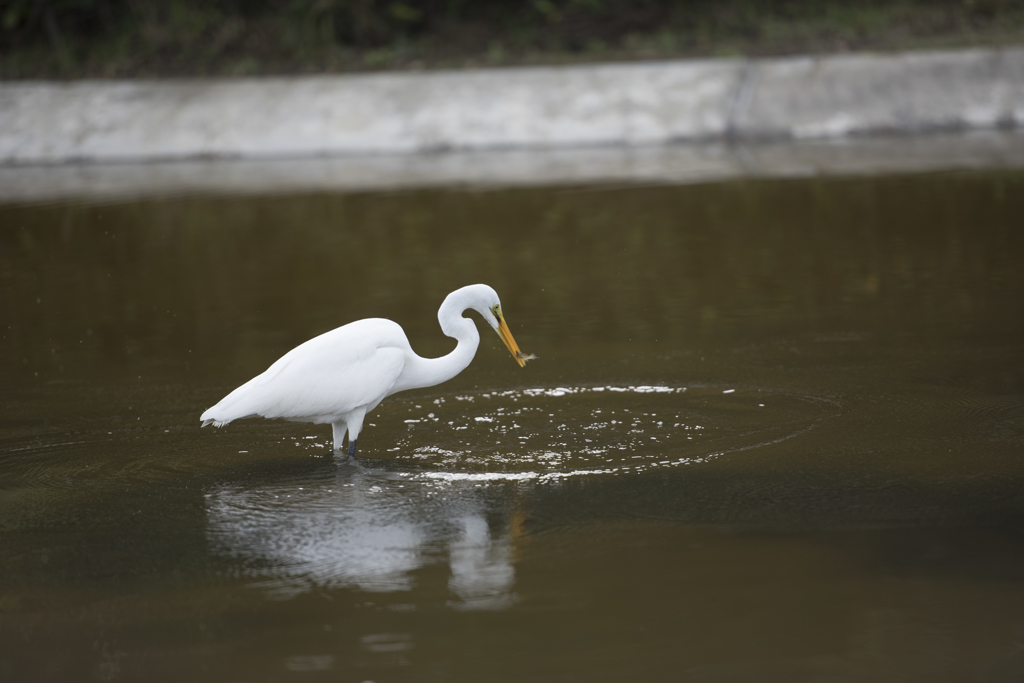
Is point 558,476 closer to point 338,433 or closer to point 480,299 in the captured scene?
point 480,299

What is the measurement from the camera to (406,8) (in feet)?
56.6

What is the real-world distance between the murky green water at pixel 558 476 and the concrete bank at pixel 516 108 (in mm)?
5258

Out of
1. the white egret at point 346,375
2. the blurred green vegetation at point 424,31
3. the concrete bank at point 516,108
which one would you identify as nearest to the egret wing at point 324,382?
the white egret at point 346,375

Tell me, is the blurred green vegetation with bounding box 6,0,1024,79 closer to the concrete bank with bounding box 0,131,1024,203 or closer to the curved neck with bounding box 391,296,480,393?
the concrete bank with bounding box 0,131,1024,203

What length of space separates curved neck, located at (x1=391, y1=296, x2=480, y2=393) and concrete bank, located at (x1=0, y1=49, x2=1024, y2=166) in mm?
9449

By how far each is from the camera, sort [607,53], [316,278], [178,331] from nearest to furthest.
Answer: [178,331]
[316,278]
[607,53]

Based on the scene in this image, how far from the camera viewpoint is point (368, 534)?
3824 mm

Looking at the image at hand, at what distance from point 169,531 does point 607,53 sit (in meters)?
13.0

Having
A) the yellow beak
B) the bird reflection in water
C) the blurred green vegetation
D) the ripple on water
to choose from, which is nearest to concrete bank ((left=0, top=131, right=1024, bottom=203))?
the blurred green vegetation

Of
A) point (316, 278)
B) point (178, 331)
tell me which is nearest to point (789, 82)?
point (316, 278)

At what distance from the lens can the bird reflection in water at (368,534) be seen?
136 inches

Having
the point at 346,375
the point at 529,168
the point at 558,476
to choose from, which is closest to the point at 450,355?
the point at 346,375

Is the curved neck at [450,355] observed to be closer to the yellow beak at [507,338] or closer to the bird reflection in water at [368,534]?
the yellow beak at [507,338]

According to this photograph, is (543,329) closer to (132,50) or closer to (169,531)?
(169,531)
